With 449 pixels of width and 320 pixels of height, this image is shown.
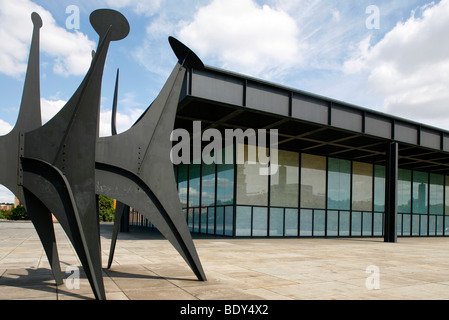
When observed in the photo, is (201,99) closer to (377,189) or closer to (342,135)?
(342,135)

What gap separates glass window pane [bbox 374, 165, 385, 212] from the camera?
104ft

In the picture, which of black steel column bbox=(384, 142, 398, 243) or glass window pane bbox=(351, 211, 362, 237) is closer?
black steel column bbox=(384, 142, 398, 243)

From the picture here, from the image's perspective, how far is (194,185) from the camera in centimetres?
3048

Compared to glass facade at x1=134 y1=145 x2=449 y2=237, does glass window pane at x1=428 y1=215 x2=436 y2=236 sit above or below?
below

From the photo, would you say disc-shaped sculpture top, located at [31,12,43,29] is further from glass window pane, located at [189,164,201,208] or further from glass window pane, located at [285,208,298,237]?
glass window pane, located at [189,164,201,208]

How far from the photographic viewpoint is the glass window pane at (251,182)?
24859mm

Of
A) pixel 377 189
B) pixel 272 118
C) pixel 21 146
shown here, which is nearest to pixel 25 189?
pixel 21 146

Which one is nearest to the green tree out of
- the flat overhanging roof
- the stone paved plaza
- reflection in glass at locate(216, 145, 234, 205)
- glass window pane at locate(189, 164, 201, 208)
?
glass window pane at locate(189, 164, 201, 208)

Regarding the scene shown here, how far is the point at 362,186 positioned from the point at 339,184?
9.14 feet

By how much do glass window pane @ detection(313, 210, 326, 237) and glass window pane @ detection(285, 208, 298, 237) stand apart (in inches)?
73.2

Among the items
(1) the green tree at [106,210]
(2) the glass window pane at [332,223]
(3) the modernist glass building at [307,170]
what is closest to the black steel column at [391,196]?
(3) the modernist glass building at [307,170]

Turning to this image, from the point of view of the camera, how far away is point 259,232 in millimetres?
25344

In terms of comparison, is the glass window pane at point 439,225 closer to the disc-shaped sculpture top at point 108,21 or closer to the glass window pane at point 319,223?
the glass window pane at point 319,223
